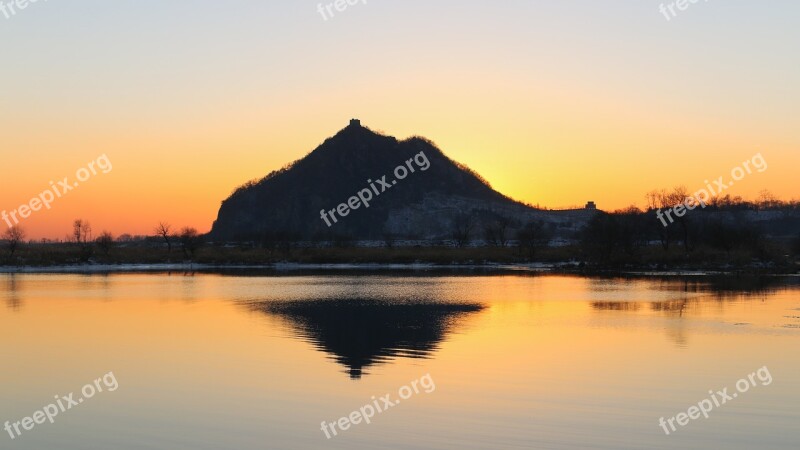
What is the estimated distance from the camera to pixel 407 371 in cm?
2116

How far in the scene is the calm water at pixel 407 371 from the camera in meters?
14.6

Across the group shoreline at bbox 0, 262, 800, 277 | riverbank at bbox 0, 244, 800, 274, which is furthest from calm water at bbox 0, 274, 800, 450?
riverbank at bbox 0, 244, 800, 274

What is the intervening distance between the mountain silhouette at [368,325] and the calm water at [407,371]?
0.12 meters

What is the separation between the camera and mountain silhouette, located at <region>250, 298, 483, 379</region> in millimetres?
24562

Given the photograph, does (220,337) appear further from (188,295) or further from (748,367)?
(188,295)

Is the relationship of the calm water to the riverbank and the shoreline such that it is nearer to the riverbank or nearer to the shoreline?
the shoreline

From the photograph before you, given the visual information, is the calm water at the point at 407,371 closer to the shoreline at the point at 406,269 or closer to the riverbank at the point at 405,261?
the shoreline at the point at 406,269

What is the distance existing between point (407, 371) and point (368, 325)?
1163 cm

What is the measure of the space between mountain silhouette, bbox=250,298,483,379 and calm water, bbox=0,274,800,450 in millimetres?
120

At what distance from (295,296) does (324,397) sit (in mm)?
30968

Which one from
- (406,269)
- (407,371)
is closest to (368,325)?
(407,371)

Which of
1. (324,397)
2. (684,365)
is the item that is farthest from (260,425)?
(684,365)

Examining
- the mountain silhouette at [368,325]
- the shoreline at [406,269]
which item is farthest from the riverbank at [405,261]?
the mountain silhouette at [368,325]

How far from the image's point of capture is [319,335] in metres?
29.4
